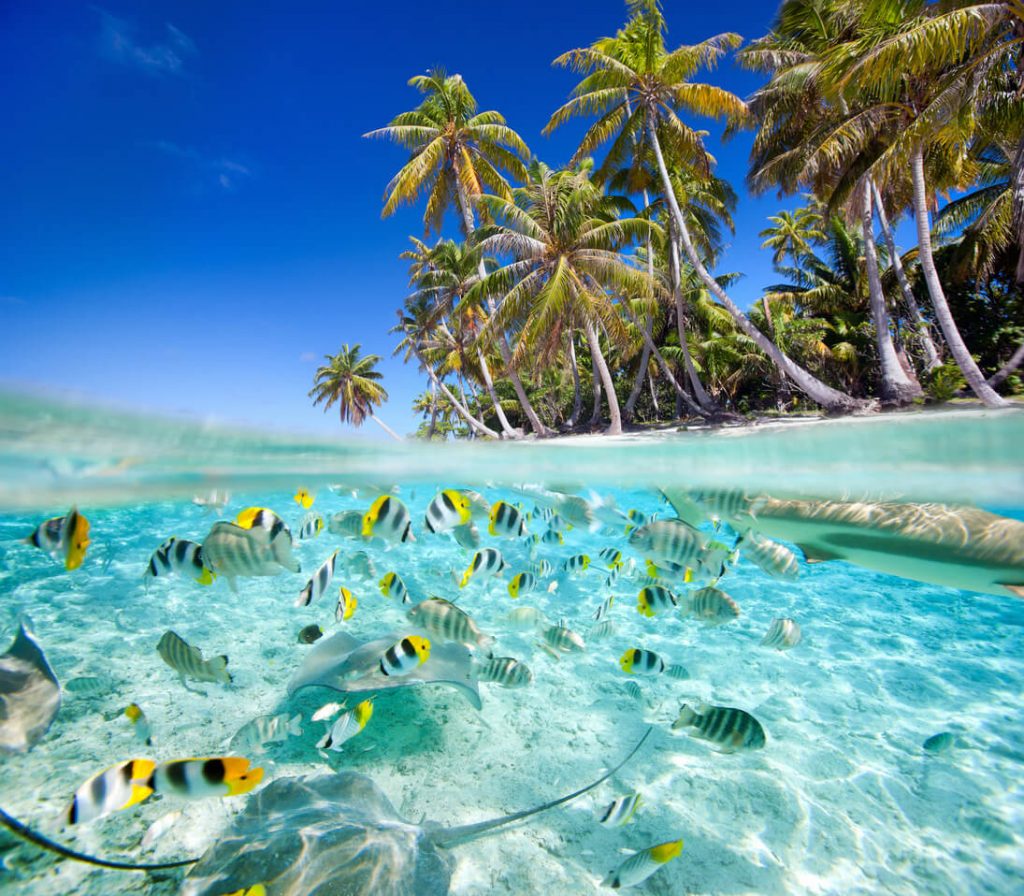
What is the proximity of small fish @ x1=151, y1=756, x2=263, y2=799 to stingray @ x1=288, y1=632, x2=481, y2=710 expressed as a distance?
186 cm

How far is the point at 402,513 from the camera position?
386cm

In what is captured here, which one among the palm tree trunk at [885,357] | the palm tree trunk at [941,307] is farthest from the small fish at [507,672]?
the palm tree trunk at [885,357]

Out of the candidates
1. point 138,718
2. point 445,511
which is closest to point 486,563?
point 445,511

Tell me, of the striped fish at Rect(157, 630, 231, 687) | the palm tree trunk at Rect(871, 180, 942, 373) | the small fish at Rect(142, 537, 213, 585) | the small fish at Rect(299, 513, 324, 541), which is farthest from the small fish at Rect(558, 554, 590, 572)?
the palm tree trunk at Rect(871, 180, 942, 373)

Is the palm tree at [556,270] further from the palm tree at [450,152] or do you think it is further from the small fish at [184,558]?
the small fish at [184,558]

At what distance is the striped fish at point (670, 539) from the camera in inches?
164

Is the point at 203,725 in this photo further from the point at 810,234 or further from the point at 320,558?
the point at 810,234

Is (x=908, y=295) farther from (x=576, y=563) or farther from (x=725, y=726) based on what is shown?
(x=725, y=726)

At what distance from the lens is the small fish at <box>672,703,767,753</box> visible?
342cm

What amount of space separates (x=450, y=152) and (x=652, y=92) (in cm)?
986

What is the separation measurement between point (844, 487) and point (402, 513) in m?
9.09

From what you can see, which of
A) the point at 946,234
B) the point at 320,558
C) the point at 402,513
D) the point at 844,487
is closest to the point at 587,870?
the point at 402,513

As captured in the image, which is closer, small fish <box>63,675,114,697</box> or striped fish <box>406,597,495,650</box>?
striped fish <box>406,597,495,650</box>

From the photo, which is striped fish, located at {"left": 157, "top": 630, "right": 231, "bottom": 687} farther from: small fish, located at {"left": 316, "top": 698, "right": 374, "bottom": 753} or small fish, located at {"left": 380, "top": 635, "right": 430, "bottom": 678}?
small fish, located at {"left": 380, "top": 635, "right": 430, "bottom": 678}
